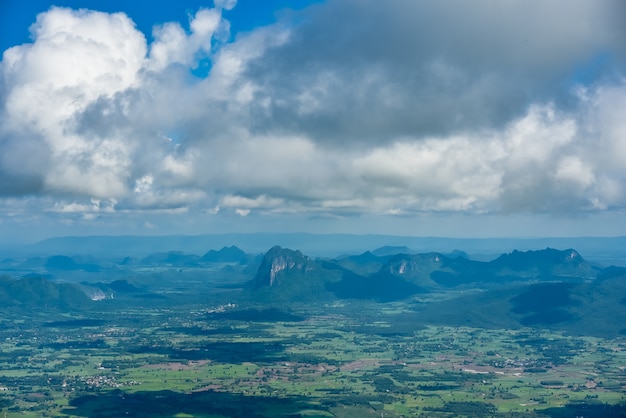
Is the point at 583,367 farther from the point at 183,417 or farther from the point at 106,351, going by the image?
the point at 106,351

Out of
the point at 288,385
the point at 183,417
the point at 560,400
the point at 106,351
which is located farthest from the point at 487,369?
the point at 106,351

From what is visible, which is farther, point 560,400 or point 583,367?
point 583,367

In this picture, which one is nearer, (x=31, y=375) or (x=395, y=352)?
(x=31, y=375)

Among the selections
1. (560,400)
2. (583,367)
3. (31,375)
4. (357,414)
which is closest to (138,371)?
(31,375)

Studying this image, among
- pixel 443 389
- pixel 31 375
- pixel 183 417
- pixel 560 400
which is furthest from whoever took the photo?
pixel 31 375

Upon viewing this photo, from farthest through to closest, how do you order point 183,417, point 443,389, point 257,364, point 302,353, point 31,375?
point 302,353 → point 257,364 → point 31,375 → point 443,389 → point 183,417

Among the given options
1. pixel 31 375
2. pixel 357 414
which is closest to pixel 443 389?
pixel 357 414

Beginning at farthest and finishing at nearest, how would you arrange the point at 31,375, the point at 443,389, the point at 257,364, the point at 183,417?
the point at 257,364
the point at 31,375
the point at 443,389
the point at 183,417

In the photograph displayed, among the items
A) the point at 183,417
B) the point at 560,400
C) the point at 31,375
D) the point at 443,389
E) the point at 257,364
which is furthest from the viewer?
the point at 257,364

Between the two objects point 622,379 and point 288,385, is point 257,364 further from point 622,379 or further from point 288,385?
point 622,379
